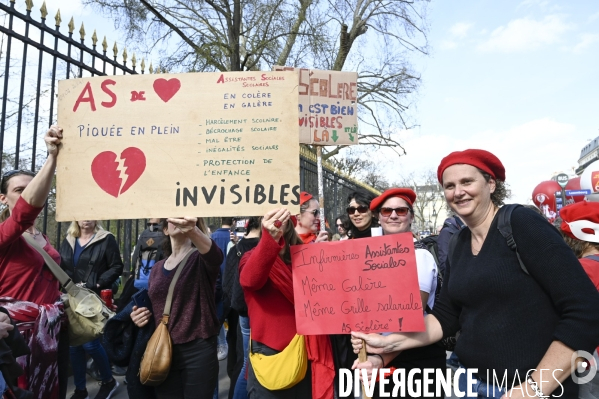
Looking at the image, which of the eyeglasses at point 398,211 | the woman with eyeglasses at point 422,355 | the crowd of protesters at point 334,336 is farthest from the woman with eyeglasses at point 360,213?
the woman with eyeglasses at point 422,355

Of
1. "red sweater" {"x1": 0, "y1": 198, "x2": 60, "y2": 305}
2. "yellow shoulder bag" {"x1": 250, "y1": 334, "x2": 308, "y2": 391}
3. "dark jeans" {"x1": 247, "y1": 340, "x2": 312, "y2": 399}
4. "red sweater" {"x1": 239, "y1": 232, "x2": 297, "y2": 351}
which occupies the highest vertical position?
"red sweater" {"x1": 0, "y1": 198, "x2": 60, "y2": 305}

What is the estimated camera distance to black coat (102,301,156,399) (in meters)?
2.85

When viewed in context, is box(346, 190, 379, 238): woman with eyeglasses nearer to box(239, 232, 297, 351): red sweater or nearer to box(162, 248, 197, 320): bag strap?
box(239, 232, 297, 351): red sweater

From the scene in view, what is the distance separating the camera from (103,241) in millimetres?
5211

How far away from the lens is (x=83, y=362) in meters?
4.52

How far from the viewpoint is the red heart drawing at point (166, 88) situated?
2.28 m

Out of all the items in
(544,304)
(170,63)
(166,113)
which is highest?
(170,63)

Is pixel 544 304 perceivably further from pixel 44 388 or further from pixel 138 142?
pixel 44 388

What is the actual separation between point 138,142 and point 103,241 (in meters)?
3.41

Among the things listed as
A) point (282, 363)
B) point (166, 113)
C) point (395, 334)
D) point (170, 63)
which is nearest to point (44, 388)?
point (282, 363)

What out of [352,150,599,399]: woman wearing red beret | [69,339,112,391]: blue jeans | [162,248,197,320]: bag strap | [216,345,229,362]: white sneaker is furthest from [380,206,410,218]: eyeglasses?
[216,345,229,362]: white sneaker

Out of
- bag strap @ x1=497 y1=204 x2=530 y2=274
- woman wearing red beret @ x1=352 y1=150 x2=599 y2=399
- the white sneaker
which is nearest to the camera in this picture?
woman wearing red beret @ x1=352 y1=150 x2=599 y2=399

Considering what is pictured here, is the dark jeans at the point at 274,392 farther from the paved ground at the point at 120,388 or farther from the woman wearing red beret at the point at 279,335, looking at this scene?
the paved ground at the point at 120,388

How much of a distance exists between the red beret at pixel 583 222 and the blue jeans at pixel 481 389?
1352 mm
